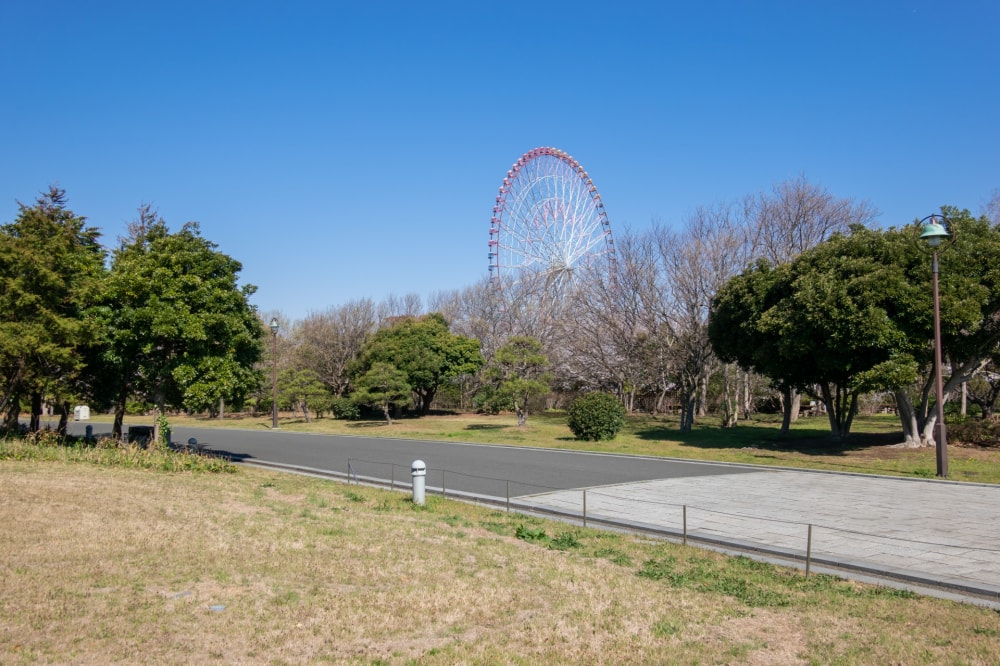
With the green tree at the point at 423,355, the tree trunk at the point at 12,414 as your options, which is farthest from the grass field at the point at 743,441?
the tree trunk at the point at 12,414

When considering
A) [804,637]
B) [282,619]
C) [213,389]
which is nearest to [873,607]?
[804,637]

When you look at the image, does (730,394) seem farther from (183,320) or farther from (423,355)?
(183,320)

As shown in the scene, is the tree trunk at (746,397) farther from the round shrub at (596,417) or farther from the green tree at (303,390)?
the green tree at (303,390)

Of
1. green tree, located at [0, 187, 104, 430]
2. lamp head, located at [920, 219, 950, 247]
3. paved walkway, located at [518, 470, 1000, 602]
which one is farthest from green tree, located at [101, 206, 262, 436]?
lamp head, located at [920, 219, 950, 247]

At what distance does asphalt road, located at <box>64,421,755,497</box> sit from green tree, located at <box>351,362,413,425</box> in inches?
391

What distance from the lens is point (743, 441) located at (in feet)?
91.2

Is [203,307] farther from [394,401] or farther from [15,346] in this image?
[394,401]

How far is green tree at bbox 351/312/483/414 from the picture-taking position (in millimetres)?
46594

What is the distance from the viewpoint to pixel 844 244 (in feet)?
75.8

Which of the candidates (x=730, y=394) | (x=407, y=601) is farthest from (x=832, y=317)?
(x=730, y=394)

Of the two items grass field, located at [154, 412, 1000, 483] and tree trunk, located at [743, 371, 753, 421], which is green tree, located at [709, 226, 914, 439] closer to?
grass field, located at [154, 412, 1000, 483]

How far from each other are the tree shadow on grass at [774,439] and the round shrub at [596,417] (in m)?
1.99

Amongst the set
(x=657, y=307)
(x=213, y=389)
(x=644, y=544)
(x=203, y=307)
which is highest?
(x=657, y=307)

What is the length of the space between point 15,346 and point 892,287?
2301 cm
